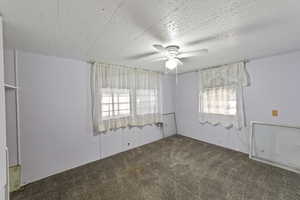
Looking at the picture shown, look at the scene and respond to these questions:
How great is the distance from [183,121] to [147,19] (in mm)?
3810

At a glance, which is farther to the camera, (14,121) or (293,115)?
(293,115)

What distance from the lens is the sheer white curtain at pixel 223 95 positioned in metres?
3.07

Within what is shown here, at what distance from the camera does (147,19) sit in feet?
4.35

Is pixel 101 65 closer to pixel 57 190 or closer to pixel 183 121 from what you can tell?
pixel 57 190

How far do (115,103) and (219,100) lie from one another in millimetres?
2862

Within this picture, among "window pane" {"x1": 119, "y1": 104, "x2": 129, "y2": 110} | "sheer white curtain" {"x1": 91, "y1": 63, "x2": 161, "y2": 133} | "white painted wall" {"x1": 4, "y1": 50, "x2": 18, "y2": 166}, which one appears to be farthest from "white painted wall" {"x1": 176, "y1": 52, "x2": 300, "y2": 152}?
"white painted wall" {"x1": 4, "y1": 50, "x2": 18, "y2": 166}

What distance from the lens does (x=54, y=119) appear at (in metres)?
2.44

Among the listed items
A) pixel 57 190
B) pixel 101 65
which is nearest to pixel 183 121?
pixel 101 65

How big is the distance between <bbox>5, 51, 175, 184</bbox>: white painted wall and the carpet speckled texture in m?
0.27

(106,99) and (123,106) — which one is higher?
(106,99)

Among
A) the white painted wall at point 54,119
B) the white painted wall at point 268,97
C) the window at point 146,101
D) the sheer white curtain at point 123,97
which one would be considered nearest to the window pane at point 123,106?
the sheer white curtain at point 123,97

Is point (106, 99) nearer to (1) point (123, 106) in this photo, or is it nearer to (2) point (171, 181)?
(1) point (123, 106)

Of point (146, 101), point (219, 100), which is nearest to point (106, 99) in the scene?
point (146, 101)

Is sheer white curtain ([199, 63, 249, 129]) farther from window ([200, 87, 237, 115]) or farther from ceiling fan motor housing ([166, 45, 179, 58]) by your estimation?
ceiling fan motor housing ([166, 45, 179, 58])
